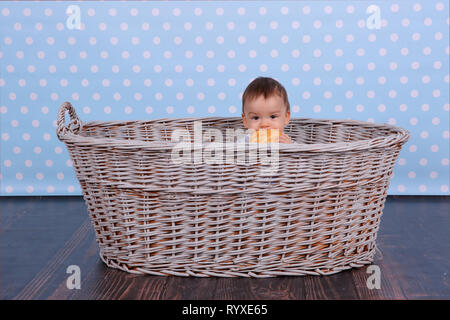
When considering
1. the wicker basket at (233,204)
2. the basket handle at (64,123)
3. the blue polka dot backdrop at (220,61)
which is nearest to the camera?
the wicker basket at (233,204)

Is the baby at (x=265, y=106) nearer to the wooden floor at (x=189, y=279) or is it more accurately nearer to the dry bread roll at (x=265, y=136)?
the dry bread roll at (x=265, y=136)

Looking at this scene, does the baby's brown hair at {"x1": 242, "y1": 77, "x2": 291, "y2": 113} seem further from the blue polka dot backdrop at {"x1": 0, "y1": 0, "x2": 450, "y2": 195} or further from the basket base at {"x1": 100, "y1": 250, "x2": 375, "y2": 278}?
the blue polka dot backdrop at {"x1": 0, "y1": 0, "x2": 450, "y2": 195}

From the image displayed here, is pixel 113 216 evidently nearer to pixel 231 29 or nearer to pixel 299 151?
pixel 299 151

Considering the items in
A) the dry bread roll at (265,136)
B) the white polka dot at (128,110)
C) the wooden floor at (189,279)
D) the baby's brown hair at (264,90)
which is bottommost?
the wooden floor at (189,279)

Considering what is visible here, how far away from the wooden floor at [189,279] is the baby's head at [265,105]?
0.45m

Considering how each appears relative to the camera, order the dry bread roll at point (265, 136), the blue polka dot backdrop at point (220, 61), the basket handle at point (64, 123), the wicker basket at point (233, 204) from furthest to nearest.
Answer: the blue polka dot backdrop at point (220, 61) < the dry bread roll at point (265, 136) < the basket handle at point (64, 123) < the wicker basket at point (233, 204)

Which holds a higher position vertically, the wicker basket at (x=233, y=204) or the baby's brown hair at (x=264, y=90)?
the baby's brown hair at (x=264, y=90)

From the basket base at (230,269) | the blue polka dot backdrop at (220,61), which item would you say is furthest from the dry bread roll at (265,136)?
the blue polka dot backdrop at (220,61)

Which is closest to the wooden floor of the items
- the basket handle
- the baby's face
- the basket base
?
the basket base

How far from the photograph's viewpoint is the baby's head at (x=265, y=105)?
1562 mm

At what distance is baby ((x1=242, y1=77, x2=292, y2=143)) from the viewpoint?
5.12ft

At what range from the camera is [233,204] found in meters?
1.28

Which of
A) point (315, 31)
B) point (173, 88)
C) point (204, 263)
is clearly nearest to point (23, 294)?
point (204, 263)

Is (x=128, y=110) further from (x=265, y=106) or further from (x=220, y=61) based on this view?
(x=265, y=106)
